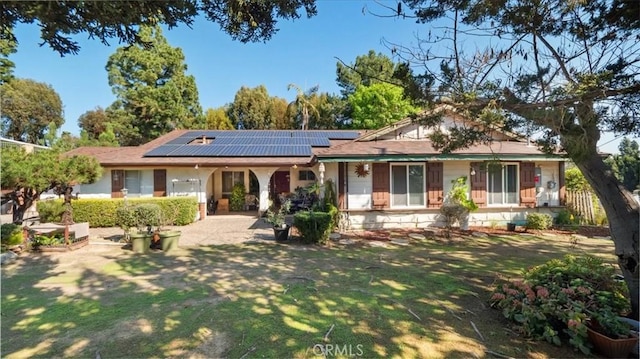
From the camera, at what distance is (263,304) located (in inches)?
184

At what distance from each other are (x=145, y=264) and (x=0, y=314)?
269cm

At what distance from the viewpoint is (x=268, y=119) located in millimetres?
32188

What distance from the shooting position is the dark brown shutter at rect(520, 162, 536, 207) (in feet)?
38.4

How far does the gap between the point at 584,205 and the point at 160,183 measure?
18.5m

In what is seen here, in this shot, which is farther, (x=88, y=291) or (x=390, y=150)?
(x=390, y=150)

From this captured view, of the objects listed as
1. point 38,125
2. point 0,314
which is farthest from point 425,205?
point 38,125

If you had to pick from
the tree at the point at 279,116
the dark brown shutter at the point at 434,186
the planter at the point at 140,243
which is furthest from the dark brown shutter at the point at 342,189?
the tree at the point at 279,116

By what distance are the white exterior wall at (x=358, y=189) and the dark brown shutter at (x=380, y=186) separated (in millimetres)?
214

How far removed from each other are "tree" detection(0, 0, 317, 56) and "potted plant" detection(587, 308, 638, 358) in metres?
5.16

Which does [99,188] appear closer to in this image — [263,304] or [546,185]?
[263,304]

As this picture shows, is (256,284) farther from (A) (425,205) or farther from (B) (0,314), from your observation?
(A) (425,205)

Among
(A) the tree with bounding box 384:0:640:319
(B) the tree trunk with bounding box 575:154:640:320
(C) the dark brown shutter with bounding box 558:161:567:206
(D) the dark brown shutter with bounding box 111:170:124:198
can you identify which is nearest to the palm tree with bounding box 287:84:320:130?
(D) the dark brown shutter with bounding box 111:170:124:198

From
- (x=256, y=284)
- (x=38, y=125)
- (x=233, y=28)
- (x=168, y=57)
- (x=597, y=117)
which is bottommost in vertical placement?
(x=256, y=284)

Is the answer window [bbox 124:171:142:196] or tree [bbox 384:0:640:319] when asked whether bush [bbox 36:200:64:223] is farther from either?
tree [bbox 384:0:640:319]
